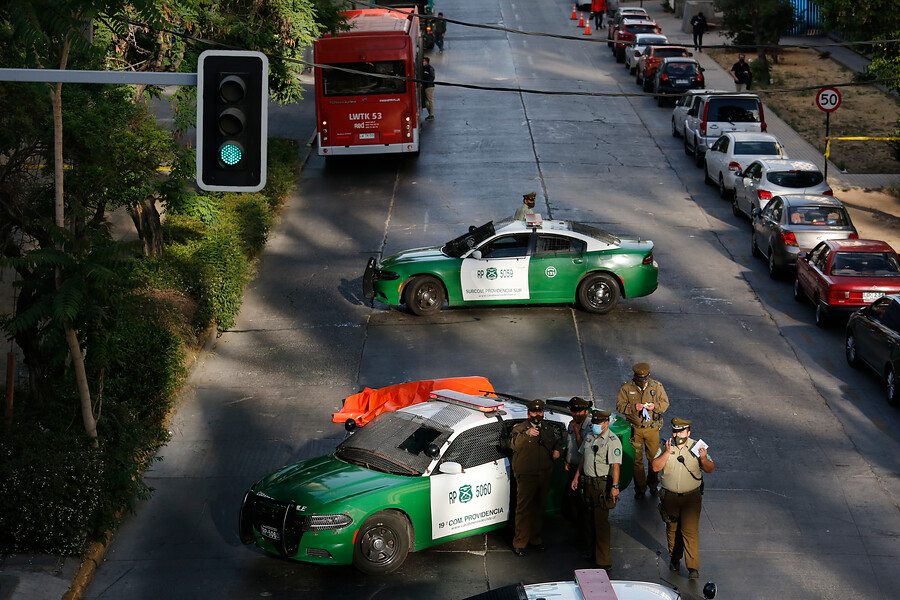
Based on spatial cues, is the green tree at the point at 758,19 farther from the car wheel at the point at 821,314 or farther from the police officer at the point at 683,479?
the police officer at the point at 683,479

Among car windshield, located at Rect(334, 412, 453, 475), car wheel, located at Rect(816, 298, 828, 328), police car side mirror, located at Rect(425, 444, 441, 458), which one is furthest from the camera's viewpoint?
car wheel, located at Rect(816, 298, 828, 328)

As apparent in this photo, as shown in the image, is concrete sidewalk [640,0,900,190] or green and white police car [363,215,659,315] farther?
concrete sidewalk [640,0,900,190]

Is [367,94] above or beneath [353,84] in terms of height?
beneath

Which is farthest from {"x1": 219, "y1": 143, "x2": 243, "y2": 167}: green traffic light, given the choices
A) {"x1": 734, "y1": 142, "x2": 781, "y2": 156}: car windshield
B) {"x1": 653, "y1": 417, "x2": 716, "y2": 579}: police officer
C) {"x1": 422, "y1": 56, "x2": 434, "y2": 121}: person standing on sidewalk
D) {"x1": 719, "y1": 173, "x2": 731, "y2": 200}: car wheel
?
{"x1": 422, "y1": 56, "x2": 434, "y2": 121}: person standing on sidewalk

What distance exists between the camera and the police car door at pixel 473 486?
10.8 meters

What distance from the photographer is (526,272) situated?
18.4 metres

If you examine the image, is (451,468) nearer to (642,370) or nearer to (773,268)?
(642,370)

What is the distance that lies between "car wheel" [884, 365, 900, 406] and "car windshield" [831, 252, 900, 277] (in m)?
3.21

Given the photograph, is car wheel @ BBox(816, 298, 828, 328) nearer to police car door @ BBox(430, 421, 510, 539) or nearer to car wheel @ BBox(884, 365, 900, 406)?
car wheel @ BBox(884, 365, 900, 406)

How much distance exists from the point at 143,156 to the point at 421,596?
8.11 m

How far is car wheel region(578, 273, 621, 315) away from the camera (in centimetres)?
1853

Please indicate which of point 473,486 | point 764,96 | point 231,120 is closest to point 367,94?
point 764,96

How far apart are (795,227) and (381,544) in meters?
12.9

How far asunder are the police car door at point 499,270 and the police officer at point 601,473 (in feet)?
25.9
